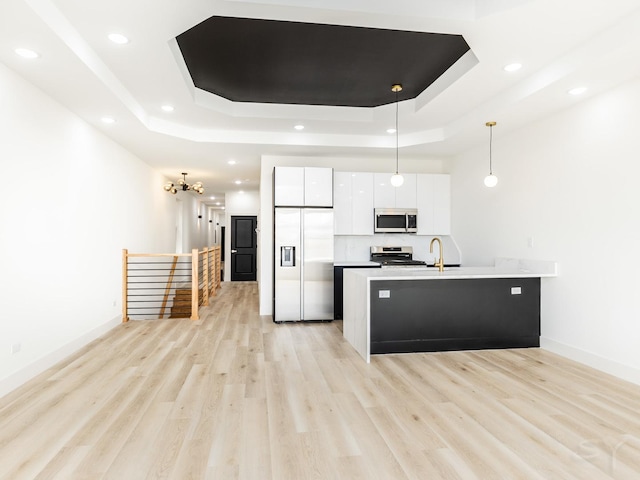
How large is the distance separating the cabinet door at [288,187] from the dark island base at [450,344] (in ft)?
8.71

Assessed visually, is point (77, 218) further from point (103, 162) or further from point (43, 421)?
point (43, 421)

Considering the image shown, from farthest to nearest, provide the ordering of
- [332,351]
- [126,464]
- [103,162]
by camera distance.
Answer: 1. [103,162]
2. [332,351]
3. [126,464]

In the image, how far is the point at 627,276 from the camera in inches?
140

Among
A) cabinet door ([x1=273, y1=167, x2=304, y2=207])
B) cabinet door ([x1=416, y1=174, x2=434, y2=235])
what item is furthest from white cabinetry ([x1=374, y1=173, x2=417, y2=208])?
cabinet door ([x1=273, y1=167, x2=304, y2=207])

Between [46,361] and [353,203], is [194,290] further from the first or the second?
[353,203]

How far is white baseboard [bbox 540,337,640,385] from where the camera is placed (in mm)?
3475

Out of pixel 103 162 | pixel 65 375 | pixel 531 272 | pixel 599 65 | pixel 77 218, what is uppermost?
pixel 599 65

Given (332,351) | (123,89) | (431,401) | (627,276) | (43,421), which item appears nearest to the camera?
(43,421)

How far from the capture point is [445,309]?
14.3 ft

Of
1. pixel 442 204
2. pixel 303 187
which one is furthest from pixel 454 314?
pixel 303 187

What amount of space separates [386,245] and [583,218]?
3.17 m

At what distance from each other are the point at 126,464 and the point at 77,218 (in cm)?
327

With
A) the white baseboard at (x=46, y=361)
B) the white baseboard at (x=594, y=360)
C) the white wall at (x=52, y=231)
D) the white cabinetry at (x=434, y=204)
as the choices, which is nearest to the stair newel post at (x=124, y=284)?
the white wall at (x=52, y=231)

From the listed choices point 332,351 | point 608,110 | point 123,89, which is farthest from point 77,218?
point 608,110
